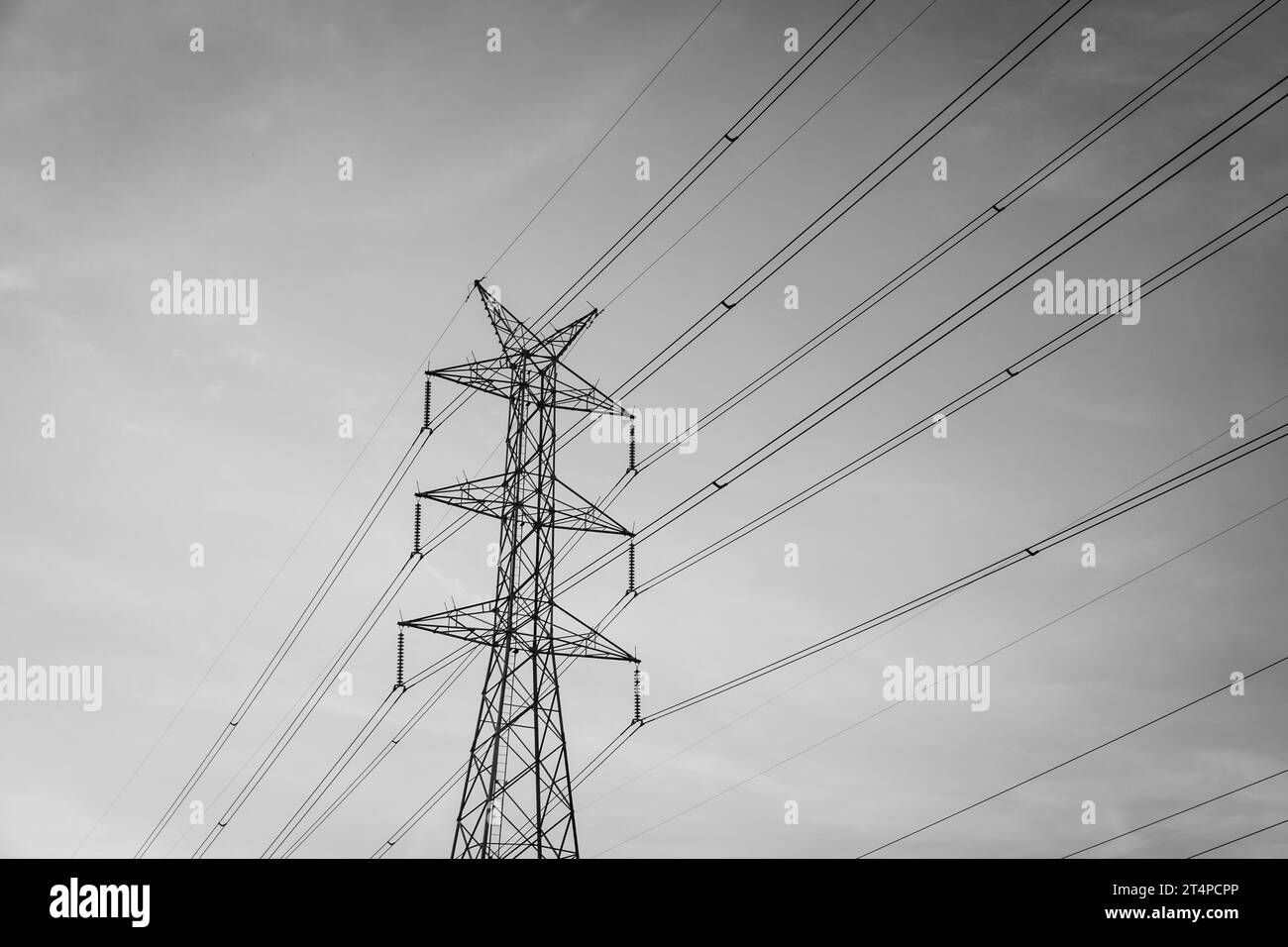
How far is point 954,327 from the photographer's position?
72.1 feet
